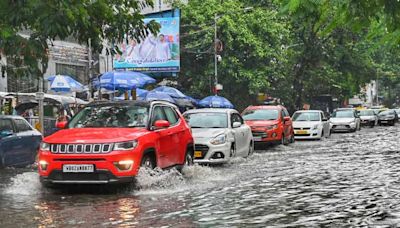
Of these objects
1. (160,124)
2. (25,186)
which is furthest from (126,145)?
(25,186)

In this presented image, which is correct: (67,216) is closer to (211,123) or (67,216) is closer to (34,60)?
(34,60)

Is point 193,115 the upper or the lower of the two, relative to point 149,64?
lower

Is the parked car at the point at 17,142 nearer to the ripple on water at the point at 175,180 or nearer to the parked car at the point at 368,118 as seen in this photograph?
the ripple on water at the point at 175,180

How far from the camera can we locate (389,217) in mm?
7496

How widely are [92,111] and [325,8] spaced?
522 centimetres

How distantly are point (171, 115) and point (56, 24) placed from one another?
3.06m

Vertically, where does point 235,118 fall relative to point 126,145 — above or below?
above

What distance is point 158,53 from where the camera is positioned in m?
30.7

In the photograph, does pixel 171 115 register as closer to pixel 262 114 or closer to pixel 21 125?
pixel 21 125

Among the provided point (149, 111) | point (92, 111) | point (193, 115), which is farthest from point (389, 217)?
point (193, 115)

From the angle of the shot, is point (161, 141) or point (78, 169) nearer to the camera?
point (78, 169)

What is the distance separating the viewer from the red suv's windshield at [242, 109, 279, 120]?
22250 millimetres

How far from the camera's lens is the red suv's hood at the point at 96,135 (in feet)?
31.2

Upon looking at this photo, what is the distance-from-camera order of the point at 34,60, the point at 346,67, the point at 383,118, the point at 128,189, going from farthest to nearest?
1. the point at 383,118
2. the point at 346,67
3. the point at 34,60
4. the point at 128,189
